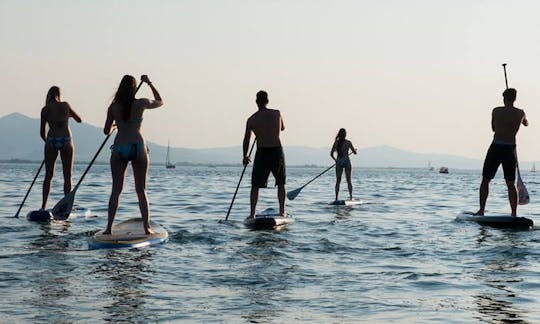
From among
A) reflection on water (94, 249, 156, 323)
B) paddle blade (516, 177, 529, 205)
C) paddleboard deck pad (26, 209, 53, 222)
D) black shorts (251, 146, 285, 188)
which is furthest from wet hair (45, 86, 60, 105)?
paddle blade (516, 177, 529, 205)

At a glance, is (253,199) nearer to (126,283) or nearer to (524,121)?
(524,121)

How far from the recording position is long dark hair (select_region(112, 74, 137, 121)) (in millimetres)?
10336

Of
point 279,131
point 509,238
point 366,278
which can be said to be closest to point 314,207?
point 279,131

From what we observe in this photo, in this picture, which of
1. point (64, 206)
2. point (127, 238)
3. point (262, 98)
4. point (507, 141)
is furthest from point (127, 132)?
point (507, 141)

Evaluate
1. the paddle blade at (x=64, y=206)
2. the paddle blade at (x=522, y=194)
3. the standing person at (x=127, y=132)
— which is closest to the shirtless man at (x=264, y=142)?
the paddle blade at (x=64, y=206)

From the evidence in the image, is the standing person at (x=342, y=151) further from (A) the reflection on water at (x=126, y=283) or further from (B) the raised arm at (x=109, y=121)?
(A) the reflection on water at (x=126, y=283)

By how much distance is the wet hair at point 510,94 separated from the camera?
46.0ft

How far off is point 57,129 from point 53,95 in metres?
0.56

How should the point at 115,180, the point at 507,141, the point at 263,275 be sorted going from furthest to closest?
the point at 507,141 → the point at 115,180 → the point at 263,275

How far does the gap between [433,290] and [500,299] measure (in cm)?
69

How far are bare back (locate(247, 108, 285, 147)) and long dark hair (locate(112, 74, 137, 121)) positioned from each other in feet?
11.0

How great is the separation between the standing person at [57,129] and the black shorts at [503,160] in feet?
22.6

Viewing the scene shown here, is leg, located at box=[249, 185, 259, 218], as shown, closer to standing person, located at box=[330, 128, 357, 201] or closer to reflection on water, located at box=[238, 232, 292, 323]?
reflection on water, located at box=[238, 232, 292, 323]

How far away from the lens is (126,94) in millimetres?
10344
